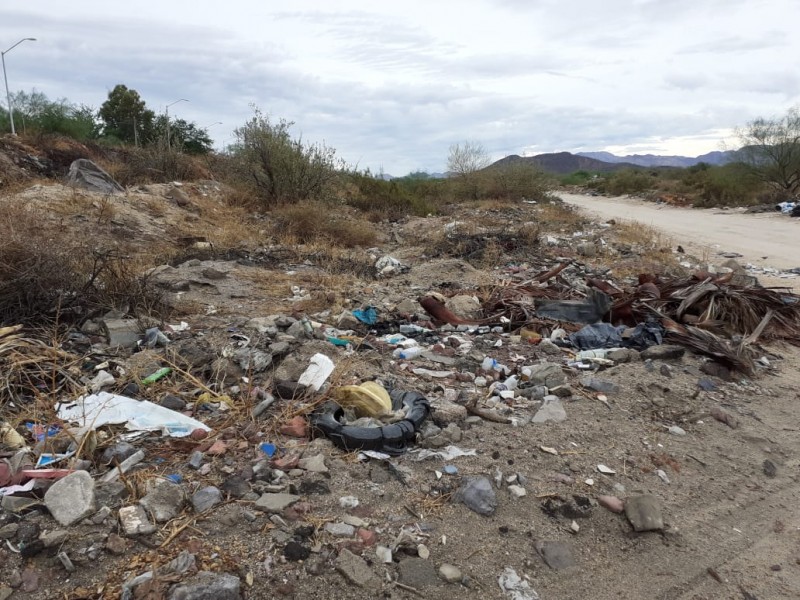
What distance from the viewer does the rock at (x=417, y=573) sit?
192cm

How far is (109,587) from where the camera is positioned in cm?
173

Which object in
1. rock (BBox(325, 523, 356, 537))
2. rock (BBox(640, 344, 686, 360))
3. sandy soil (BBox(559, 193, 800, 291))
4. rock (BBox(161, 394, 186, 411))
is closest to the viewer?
rock (BBox(325, 523, 356, 537))

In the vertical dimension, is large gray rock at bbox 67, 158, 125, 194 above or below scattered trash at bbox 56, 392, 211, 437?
above

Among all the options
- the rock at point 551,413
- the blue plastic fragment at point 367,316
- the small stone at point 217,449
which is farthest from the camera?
the blue plastic fragment at point 367,316

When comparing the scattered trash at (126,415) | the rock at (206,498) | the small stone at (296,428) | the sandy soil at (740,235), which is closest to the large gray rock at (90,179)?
the scattered trash at (126,415)

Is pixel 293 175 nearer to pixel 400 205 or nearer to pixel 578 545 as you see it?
pixel 400 205

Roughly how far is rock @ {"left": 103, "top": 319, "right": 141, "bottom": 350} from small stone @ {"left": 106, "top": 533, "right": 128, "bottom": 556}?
206 cm

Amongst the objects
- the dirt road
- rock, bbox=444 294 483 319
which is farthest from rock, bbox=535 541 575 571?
the dirt road

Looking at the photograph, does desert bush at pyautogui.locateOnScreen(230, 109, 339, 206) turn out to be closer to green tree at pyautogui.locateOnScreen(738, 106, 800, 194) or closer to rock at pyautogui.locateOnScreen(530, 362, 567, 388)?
rock at pyautogui.locateOnScreen(530, 362, 567, 388)

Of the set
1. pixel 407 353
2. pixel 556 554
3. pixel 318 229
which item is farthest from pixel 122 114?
pixel 556 554

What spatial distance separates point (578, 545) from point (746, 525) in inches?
31.8

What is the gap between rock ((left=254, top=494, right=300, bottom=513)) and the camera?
2.15 metres

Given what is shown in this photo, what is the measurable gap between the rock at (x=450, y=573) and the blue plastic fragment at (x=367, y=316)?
2.98m

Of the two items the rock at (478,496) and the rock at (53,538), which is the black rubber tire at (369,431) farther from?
the rock at (53,538)
